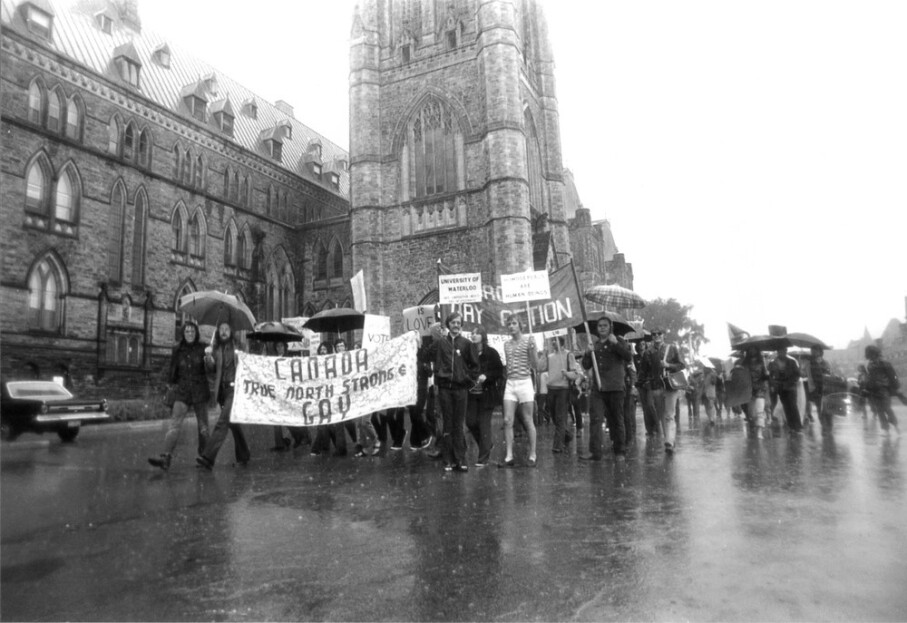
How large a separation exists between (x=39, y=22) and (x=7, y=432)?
27562 millimetres

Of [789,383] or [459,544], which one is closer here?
[459,544]

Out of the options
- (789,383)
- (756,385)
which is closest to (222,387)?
(756,385)

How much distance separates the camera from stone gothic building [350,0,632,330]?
29219 millimetres

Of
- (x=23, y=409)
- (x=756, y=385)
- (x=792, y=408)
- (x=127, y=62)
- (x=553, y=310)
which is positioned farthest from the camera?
(x=127, y=62)

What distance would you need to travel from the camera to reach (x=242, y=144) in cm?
3503

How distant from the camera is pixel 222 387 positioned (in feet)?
27.6

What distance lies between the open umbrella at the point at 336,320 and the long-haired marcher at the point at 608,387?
563 centimetres

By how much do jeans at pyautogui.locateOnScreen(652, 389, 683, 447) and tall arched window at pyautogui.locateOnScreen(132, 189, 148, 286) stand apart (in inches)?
Result: 938

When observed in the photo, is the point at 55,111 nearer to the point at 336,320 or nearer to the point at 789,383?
the point at 336,320

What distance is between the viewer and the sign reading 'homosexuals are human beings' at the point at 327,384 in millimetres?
9086

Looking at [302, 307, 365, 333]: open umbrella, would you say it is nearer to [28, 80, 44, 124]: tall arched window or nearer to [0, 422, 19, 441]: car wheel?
[0, 422, 19, 441]: car wheel

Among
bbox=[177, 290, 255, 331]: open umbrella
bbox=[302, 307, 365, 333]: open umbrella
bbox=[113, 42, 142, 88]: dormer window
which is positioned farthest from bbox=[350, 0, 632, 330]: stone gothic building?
bbox=[177, 290, 255, 331]: open umbrella

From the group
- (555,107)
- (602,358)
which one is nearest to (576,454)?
(602,358)

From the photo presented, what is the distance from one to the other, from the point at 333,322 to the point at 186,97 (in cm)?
2498
